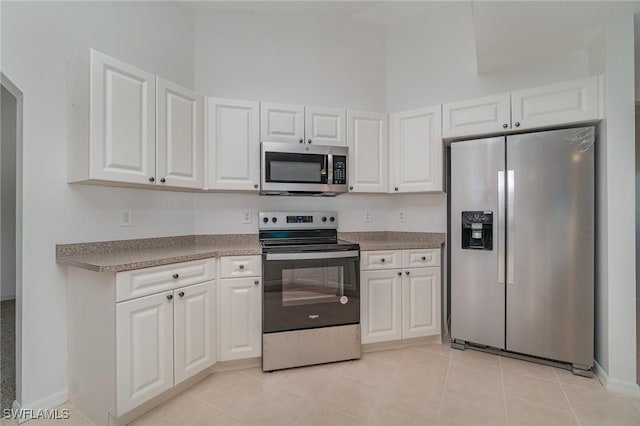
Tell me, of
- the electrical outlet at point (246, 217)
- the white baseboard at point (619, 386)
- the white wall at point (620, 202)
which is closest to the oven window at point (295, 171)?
the electrical outlet at point (246, 217)

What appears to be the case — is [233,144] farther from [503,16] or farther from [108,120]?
[503,16]

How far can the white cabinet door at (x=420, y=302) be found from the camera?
8.26 feet

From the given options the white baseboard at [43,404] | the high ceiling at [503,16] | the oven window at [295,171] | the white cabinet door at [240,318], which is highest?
the high ceiling at [503,16]

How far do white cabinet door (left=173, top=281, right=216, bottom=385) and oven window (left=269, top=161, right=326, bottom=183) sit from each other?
3.17ft

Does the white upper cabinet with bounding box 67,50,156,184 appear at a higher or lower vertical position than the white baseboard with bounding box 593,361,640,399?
higher

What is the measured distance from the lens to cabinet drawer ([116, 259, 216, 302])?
158cm

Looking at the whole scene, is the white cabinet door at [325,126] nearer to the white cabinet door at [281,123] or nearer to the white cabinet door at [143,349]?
the white cabinet door at [281,123]

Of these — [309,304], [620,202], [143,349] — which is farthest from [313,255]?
[620,202]

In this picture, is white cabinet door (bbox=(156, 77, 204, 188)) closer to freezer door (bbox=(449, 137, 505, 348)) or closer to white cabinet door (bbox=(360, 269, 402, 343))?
white cabinet door (bbox=(360, 269, 402, 343))

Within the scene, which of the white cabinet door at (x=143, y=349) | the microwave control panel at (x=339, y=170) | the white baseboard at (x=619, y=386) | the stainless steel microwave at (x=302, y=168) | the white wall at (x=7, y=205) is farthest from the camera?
the white wall at (x=7, y=205)

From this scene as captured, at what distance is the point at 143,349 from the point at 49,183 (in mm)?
1116

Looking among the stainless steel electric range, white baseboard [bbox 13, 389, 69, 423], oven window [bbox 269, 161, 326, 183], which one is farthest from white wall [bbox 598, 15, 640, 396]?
white baseboard [bbox 13, 389, 69, 423]

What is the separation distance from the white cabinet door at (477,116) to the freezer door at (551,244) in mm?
176

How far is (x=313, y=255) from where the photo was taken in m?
2.21
